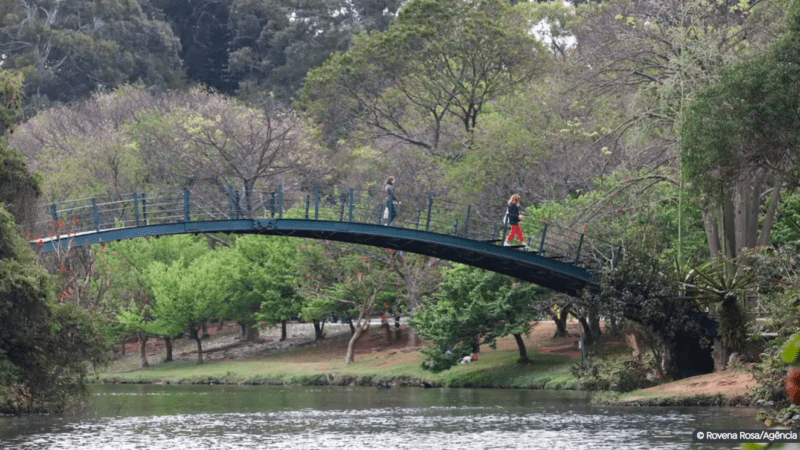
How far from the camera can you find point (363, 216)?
38.6m

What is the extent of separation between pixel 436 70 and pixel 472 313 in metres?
17.0

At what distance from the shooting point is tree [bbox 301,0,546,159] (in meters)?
52.1

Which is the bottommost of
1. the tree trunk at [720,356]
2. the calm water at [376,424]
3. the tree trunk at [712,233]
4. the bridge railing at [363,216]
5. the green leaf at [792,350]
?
the calm water at [376,424]

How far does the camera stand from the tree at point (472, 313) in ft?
130

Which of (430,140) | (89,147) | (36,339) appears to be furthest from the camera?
(89,147)

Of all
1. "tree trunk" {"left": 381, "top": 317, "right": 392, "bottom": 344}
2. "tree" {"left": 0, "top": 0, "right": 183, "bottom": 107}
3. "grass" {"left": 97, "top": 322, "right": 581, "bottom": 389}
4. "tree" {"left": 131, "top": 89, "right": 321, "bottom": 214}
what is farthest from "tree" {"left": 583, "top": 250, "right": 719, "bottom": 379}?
"tree" {"left": 0, "top": 0, "right": 183, "bottom": 107}

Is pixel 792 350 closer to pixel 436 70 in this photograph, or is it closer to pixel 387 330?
pixel 436 70

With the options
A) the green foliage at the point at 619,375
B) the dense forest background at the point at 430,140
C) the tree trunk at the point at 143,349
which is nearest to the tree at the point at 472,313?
the dense forest background at the point at 430,140

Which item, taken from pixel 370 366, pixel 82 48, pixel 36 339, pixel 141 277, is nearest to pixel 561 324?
pixel 370 366

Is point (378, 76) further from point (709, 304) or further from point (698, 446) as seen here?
point (698, 446)

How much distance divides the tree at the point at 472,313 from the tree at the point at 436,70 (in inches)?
472

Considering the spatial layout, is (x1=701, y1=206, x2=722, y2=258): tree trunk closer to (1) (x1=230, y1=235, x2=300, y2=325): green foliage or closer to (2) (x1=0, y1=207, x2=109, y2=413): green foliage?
(2) (x1=0, y1=207, x2=109, y2=413): green foliage

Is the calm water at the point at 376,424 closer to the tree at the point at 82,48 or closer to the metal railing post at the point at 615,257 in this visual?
the metal railing post at the point at 615,257

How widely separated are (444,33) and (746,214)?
2473 cm
